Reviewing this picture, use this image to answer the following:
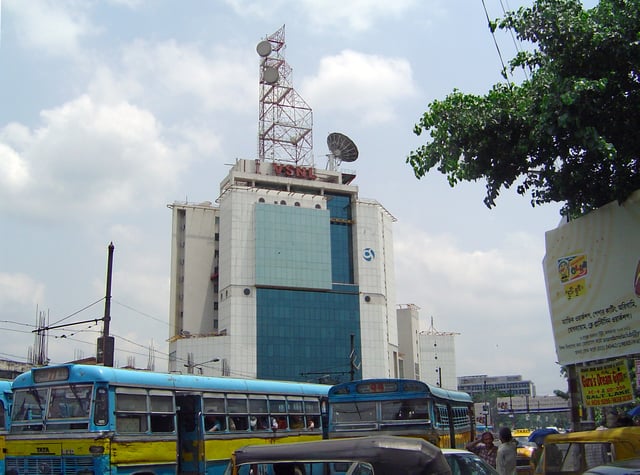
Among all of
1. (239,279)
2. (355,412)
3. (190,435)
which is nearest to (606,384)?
(355,412)

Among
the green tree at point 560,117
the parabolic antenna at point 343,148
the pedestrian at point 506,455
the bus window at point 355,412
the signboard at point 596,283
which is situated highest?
the parabolic antenna at point 343,148

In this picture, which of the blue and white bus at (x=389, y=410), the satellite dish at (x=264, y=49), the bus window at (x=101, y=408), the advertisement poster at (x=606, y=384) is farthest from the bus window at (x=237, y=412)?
the satellite dish at (x=264, y=49)

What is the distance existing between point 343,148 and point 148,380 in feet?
293

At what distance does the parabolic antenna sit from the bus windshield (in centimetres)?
8922

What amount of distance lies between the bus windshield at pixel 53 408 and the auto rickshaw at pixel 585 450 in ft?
27.9

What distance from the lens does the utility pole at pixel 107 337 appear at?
24531 mm

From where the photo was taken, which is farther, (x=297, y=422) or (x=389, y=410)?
(x=297, y=422)

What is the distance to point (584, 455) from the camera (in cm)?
970

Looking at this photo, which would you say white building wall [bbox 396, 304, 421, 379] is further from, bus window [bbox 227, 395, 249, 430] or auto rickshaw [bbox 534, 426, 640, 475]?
auto rickshaw [bbox 534, 426, 640, 475]

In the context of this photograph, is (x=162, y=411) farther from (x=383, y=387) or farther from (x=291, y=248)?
(x=291, y=248)

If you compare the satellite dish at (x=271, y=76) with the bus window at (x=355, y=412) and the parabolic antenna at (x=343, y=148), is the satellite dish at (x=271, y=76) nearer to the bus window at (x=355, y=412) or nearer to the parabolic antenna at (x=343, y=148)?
the parabolic antenna at (x=343, y=148)

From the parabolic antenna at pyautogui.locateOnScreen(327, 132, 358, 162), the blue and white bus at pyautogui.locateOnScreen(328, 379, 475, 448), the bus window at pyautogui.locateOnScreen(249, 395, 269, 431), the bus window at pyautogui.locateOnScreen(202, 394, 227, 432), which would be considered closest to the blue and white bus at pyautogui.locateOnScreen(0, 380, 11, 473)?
the bus window at pyautogui.locateOnScreen(202, 394, 227, 432)

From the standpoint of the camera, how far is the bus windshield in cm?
1399

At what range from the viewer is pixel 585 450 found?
382 inches
